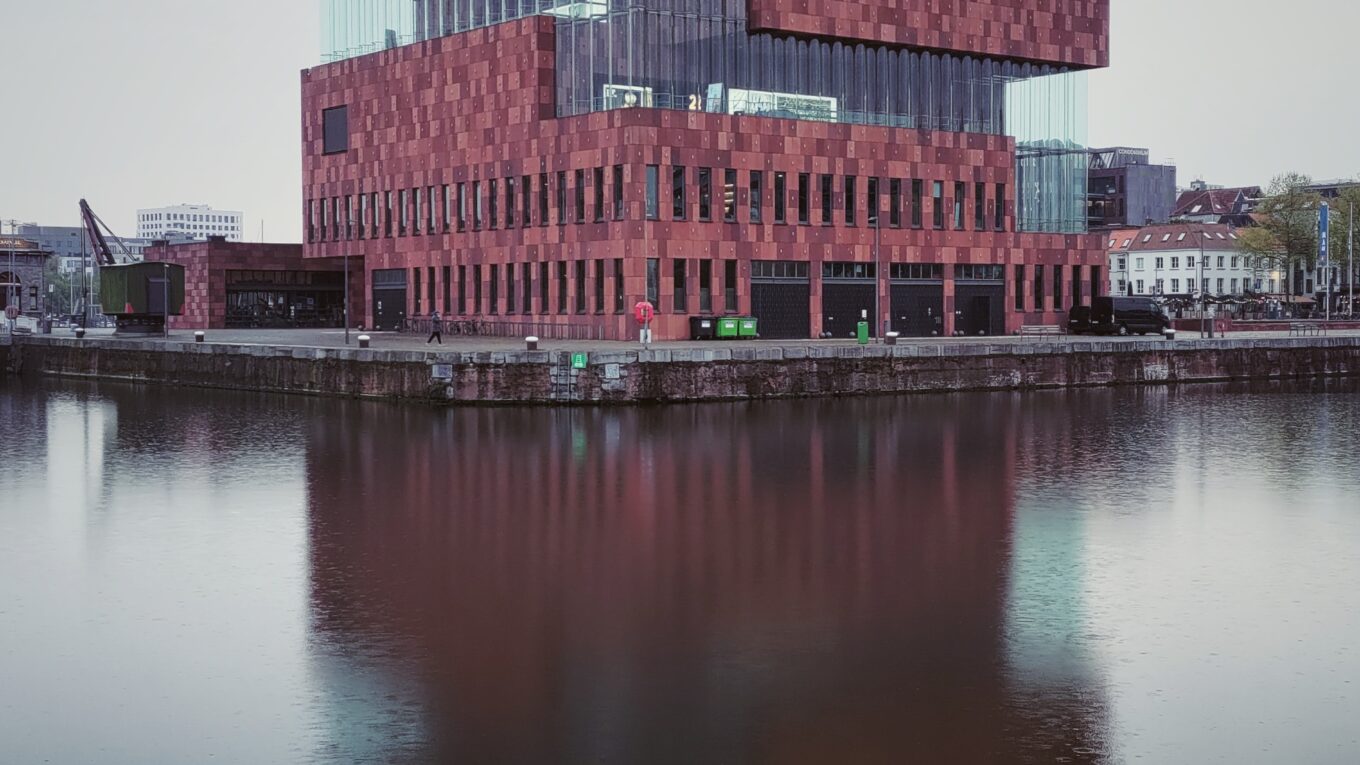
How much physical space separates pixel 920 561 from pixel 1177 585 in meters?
4.03

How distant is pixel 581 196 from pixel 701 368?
2930 cm

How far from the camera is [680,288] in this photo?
84.5m

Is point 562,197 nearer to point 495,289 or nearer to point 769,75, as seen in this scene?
point 495,289

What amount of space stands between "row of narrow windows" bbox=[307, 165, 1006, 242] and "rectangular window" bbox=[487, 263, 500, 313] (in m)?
2.48

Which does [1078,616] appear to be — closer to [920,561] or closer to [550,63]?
[920,561]

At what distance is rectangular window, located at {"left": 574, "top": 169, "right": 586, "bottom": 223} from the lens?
8656cm

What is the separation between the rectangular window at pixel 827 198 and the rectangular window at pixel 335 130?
35956 mm

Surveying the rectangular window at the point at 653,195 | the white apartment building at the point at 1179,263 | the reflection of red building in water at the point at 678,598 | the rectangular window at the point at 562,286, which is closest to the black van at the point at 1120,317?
the rectangular window at the point at 653,195

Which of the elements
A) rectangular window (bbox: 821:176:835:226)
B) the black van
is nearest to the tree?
the black van

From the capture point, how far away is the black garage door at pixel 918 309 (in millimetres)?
94188

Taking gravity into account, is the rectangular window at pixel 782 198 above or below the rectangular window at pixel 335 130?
below

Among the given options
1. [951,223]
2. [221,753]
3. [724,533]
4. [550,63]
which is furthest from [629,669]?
[951,223]

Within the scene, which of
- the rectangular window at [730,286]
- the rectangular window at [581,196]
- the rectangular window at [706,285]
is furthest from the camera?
the rectangular window at [581,196]

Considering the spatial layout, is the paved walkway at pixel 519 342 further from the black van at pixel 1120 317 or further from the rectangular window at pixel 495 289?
the rectangular window at pixel 495 289
